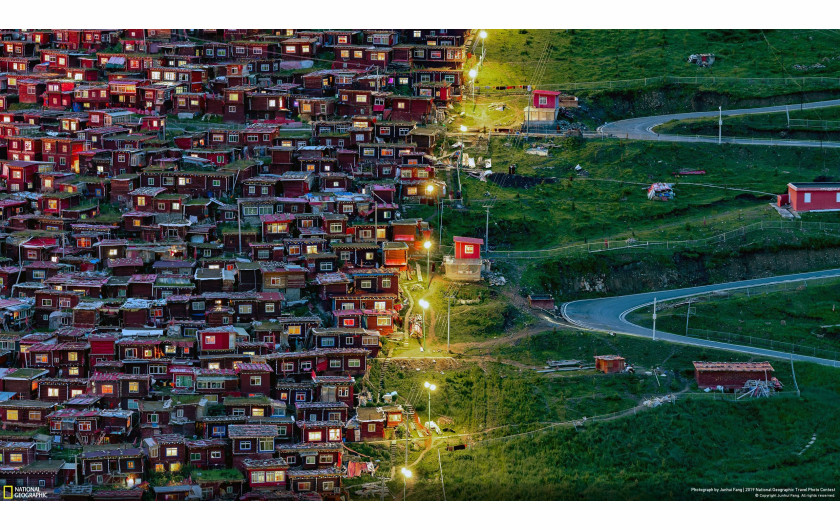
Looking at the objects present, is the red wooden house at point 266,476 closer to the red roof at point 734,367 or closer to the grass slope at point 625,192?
the red roof at point 734,367

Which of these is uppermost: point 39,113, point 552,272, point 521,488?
point 39,113

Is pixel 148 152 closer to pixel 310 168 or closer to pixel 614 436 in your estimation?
pixel 310 168

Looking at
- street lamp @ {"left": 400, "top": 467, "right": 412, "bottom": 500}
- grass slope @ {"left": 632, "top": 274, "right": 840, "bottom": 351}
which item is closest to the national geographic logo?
street lamp @ {"left": 400, "top": 467, "right": 412, "bottom": 500}

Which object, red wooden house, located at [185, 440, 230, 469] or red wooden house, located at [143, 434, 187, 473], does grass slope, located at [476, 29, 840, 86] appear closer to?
red wooden house, located at [185, 440, 230, 469]

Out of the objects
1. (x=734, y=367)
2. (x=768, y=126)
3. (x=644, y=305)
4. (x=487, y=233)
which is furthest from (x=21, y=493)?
(x=768, y=126)

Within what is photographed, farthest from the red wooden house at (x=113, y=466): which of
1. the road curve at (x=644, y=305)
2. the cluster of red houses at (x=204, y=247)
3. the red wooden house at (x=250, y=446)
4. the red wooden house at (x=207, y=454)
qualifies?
the road curve at (x=644, y=305)

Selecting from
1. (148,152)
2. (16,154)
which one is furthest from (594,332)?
(16,154)
